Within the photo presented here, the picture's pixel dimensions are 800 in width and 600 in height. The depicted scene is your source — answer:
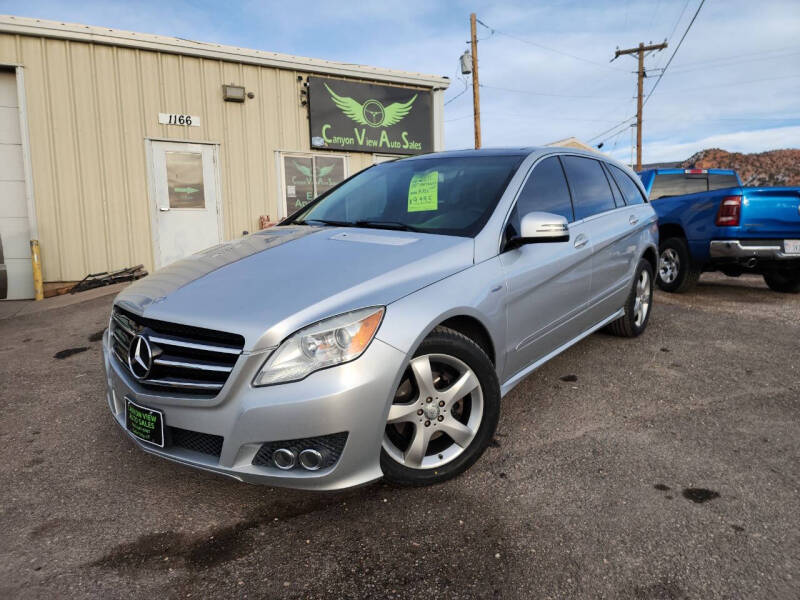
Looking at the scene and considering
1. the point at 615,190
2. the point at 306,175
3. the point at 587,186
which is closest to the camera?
the point at 587,186

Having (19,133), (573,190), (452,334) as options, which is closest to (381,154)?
(19,133)

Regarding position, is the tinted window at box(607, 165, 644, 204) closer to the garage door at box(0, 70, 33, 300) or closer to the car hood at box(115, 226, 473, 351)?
the car hood at box(115, 226, 473, 351)

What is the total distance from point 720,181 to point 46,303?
1013 cm

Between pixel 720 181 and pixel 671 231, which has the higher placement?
pixel 720 181

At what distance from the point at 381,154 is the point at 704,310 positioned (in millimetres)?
6593

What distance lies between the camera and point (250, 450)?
1933 millimetres

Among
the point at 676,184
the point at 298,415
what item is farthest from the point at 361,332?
the point at 676,184

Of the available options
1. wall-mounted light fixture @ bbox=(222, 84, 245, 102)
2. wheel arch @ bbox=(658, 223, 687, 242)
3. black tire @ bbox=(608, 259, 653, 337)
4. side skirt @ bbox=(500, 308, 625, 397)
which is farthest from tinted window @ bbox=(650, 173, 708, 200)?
wall-mounted light fixture @ bbox=(222, 84, 245, 102)

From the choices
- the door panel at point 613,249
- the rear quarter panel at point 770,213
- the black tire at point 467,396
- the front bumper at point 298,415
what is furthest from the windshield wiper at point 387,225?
the rear quarter panel at point 770,213

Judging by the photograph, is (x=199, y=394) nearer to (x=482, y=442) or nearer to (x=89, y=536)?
(x=89, y=536)

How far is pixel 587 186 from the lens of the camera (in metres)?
3.84

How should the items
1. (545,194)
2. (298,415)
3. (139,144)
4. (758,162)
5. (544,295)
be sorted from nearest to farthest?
(298,415) → (544,295) → (545,194) → (139,144) → (758,162)

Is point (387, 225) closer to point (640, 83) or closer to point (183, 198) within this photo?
point (183, 198)

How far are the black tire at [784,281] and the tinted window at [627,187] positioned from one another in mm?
3160
